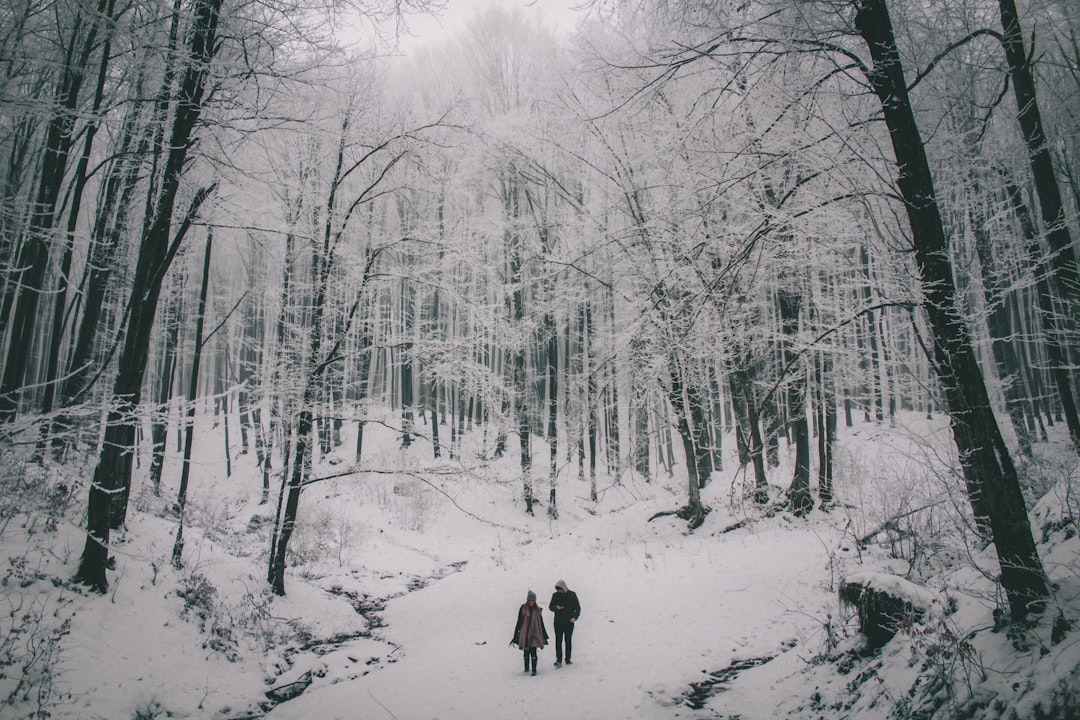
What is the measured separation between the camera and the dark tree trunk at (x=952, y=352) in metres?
3.24

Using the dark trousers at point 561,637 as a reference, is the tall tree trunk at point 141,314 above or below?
above

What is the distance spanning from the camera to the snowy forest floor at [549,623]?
3.88 meters

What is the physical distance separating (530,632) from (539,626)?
0.51 ft

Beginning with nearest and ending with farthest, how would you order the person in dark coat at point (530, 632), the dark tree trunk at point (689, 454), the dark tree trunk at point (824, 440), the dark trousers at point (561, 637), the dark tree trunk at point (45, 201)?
the dark tree trunk at point (45, 201) < the person in dark coat at point (530, 632) < the dark trousers at point (561, 637) < the dark tree trunk at point (689, 454) < the dark tree trunk at point (824, 440)

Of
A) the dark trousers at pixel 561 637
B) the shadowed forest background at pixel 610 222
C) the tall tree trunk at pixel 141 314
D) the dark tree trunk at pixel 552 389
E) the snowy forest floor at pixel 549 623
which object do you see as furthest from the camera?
the dark tree trunk at pixel 552 389

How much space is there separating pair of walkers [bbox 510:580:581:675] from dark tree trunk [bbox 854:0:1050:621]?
15.2 feet

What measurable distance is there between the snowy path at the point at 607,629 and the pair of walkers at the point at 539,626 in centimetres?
23

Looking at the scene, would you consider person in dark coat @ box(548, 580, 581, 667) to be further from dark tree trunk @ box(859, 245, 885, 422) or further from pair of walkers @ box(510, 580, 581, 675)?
dark tree trunk @ box(859, 245, 885, 422)

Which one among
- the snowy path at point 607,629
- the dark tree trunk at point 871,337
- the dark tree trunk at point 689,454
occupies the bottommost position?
the snowy path at point 607,629

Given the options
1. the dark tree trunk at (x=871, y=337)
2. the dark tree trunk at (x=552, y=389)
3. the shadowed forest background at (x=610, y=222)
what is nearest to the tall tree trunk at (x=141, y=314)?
the shadowed forest background at (x=610, y=222)

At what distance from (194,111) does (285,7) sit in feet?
7.27

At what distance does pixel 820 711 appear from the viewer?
4.41m

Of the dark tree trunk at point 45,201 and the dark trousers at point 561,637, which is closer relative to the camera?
the dark tree trunk at point 45,201

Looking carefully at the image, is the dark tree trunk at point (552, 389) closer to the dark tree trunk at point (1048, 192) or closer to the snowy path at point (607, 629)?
the snowy path at point (607, 629)
